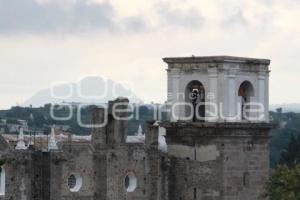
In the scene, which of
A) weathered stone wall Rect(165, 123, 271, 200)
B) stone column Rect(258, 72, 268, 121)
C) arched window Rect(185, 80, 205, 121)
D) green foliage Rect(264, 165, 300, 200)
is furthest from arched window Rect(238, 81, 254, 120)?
green foliage Rect(264, 165, 300, 200)

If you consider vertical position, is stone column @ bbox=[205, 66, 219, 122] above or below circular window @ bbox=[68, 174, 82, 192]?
above

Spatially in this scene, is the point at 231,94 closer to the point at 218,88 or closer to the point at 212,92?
the point at 218,88

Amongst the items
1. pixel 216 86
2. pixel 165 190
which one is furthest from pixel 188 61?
pixel 165 190

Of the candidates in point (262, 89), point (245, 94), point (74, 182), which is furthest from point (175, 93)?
point (74, 182)

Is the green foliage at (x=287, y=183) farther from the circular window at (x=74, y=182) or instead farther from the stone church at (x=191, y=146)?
the circular window at (x=74, y=182)

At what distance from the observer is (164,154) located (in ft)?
143

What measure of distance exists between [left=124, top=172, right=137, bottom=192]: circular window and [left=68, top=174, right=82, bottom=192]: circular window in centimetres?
199

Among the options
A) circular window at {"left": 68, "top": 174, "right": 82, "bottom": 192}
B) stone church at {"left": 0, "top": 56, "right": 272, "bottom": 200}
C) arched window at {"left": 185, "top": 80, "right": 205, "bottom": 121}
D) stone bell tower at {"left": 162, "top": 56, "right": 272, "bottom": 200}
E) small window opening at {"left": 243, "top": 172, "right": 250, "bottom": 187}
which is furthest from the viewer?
arched window at {"left": 185, "top": 80, "right": 205, "bottom": 121}

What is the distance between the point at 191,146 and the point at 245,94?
2.68m

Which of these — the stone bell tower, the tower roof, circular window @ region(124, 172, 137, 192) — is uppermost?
the tower roof

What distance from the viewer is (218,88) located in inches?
1698

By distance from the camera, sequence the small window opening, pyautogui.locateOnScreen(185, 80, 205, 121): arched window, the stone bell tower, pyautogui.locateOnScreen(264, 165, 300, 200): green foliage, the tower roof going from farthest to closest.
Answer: pyautogui.locateOnScreen(185, 80, 205, 121): arched window → the small window opening → the stone bell tower → the tower roof → pyautogui.locateOnScreen(264, 165, 300, 200): green foliage

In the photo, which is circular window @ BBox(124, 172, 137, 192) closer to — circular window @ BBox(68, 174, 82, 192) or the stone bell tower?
the stone bell tower

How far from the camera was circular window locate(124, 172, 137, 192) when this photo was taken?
140ft
